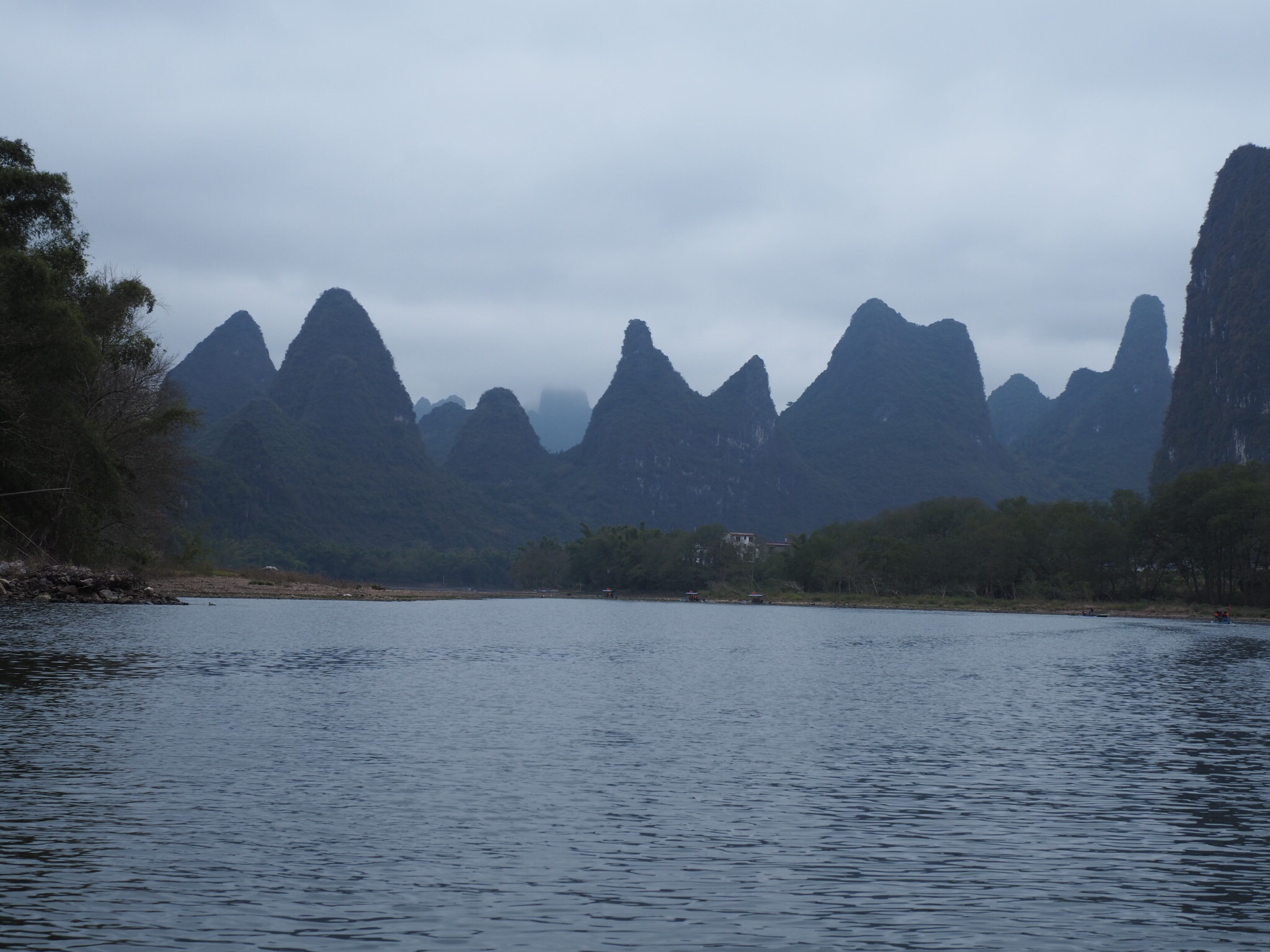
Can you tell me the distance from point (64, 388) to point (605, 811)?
4098cm

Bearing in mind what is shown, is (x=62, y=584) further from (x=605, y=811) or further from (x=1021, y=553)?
(x=1021, y=553)

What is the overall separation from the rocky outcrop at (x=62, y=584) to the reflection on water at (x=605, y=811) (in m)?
17.4

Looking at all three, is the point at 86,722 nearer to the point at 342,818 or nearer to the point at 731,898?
the point at 342,818

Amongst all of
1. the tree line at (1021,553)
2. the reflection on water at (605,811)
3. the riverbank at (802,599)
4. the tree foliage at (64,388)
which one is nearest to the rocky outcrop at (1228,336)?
the tree line at (1021,553)

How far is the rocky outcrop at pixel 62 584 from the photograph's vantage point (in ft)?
140

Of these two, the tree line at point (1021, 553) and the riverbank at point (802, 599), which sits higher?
the tree line at point (1021, 553)

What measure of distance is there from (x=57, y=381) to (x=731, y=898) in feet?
142

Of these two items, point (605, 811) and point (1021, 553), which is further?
point (1021, 553)

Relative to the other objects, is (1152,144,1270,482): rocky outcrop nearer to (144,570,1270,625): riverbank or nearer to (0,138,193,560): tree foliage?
(144,570,1270,625): riverbank

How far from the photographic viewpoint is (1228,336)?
531 ft

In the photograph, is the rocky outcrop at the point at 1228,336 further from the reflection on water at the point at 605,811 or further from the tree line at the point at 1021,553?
the reflection on water at the point at 605,811

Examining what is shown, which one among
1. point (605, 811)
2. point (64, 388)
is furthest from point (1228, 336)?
point (605, 811)

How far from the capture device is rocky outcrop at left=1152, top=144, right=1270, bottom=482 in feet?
492

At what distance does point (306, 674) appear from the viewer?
985 inches
